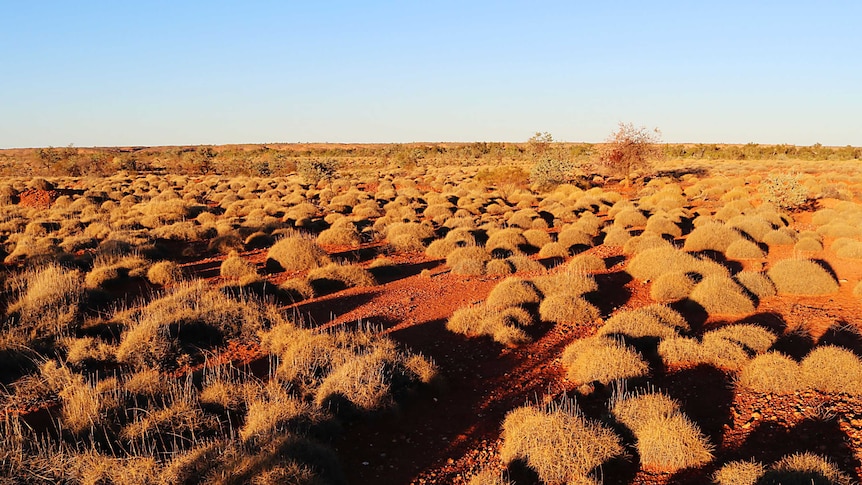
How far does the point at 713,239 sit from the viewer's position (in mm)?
14961

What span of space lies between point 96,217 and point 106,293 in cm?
1248

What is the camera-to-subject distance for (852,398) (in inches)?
233

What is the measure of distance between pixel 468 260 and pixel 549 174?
21.7 m

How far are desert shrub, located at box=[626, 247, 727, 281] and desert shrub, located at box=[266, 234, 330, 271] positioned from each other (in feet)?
27.6

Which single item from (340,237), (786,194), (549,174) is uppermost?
(549,174)

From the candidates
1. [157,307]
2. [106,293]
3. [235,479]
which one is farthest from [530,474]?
[106,293]

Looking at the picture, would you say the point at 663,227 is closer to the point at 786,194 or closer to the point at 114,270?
the point at 786,194

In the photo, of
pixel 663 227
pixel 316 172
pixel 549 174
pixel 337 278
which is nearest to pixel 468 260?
pixel 337 278

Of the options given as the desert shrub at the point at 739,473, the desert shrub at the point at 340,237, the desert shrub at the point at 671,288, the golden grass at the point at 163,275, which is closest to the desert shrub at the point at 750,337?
the desert shrub at the point at 671,288

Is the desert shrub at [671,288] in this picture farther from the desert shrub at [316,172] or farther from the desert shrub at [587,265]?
the desert shrub at [316,172]

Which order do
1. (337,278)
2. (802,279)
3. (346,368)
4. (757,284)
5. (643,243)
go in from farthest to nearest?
(643,243), (337,278), (802,279), (757,284), (346,368)

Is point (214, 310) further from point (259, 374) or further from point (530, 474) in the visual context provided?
point (530, 474)

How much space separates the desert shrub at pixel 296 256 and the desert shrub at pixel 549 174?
71.6 ft

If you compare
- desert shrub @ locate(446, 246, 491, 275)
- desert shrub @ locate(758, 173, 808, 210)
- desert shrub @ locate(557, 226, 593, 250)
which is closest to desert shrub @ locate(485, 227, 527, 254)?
desert shrub @ locate(446, 246, 491, 275)
